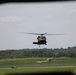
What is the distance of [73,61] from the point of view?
1403cm

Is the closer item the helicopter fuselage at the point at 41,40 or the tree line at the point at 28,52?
the helicopter fuselage at the point at 41,40

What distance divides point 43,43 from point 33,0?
420 cm

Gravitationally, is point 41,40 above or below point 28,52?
above

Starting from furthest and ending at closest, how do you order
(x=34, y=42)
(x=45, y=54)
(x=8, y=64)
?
(x=8, y=64)
(x=45, y=54)
(x=34, y=42)

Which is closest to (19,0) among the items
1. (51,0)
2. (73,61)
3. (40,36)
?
(51,0)

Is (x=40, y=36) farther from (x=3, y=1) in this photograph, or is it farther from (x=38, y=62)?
(x=38, y=62)

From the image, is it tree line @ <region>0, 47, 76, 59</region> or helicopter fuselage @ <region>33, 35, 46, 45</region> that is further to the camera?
tree line @ <region>0, 47, 76, 59</region>

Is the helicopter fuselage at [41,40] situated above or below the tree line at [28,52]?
above

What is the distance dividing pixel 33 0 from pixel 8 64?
33.3 feet

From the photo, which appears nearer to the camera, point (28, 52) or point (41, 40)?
point (41, 40)

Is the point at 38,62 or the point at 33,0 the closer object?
the point at 33,0

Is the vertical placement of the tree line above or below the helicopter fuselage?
below

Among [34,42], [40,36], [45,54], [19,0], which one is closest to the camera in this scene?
[19,0]

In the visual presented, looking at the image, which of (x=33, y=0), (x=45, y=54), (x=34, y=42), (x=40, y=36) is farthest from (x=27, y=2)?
(x=45, y=54)
